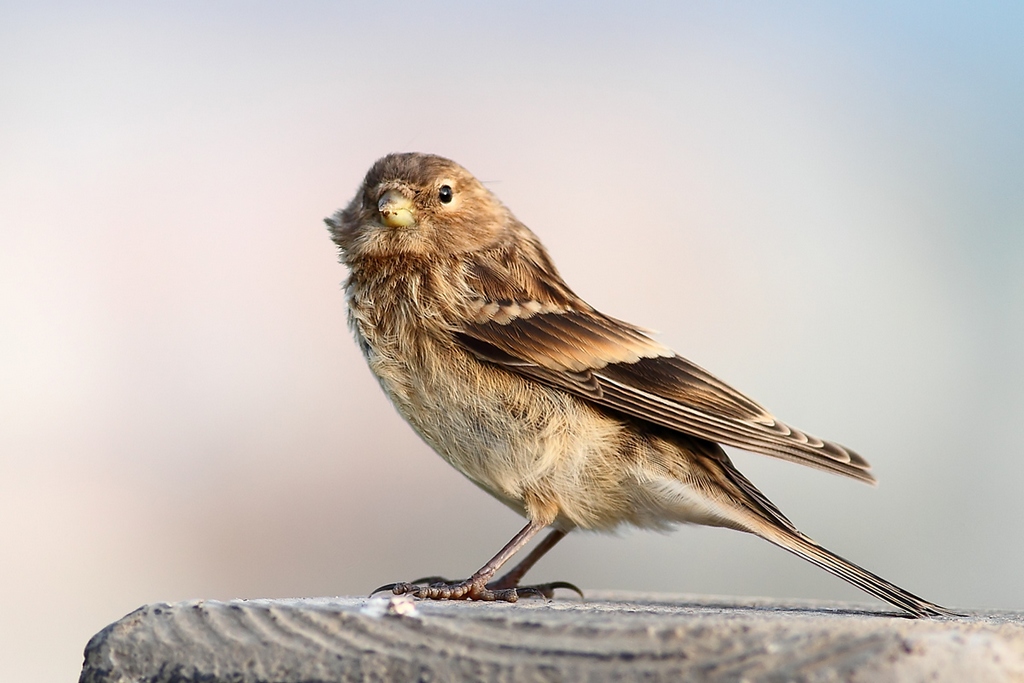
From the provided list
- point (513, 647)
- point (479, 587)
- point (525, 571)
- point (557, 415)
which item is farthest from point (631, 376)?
point (513, 647)

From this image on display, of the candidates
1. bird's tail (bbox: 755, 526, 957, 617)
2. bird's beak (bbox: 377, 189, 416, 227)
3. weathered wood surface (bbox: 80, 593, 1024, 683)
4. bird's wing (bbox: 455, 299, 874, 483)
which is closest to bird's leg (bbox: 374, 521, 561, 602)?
bird's wing (bbox: 455, 299, 874, 483)

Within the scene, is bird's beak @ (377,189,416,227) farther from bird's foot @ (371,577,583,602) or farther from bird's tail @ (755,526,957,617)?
bird's tail @ (755,526,957,617)

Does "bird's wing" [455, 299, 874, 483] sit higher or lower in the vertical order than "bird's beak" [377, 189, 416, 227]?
lower

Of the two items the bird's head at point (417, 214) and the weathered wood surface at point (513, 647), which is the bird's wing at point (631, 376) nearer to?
the bird's head at point (417, 214)

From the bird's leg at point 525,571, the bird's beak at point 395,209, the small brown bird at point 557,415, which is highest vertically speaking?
the bird's beak at point 395,209

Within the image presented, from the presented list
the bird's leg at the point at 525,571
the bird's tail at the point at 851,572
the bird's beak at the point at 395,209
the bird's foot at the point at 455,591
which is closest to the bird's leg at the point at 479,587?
the bird's foot at the point at 455,591

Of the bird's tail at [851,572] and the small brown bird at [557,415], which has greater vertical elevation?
the small brown bird at [557,415]

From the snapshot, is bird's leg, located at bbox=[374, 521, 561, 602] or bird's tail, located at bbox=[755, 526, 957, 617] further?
bird's leg, located at bbox=[374, 521, 561, 602]
